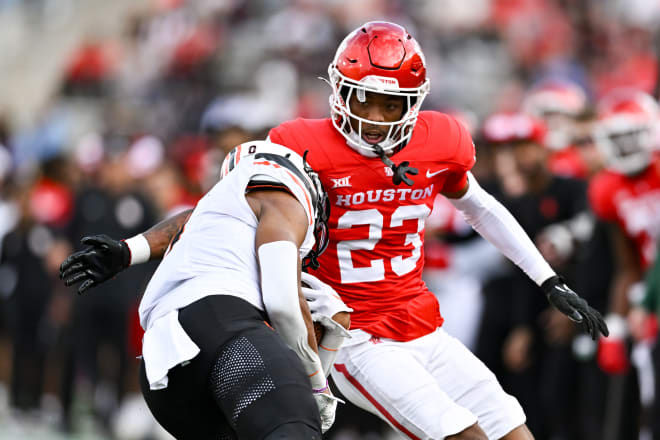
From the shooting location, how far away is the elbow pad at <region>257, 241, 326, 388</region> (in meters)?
3.35

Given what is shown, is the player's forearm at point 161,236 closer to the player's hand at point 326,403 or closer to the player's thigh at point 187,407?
the player's thigh at point 187,407

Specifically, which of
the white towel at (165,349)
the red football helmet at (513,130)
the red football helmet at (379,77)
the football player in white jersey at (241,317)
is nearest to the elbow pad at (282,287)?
the football player in white jersey at (241,317)

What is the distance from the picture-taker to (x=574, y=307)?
4.36 m

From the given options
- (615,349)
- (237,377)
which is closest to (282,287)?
(237,377)

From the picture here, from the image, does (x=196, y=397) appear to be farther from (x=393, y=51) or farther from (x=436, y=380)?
(x=393, y=51)

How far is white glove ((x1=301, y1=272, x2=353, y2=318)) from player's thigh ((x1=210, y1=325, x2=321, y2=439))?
0.44 meters

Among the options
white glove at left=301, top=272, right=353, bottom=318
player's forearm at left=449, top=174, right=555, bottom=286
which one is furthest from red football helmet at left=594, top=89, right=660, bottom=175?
white glove at left=301, top=272, right=353, bottom=318

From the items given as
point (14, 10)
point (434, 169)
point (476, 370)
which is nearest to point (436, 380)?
point (476, 370)

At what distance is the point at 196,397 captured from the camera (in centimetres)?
343

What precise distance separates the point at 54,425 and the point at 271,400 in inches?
272

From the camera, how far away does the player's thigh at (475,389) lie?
4203 millimetres

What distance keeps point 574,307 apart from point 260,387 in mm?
1627

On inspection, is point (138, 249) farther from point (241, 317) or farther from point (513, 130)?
point (513, 130)

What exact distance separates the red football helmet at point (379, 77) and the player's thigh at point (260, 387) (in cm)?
114
